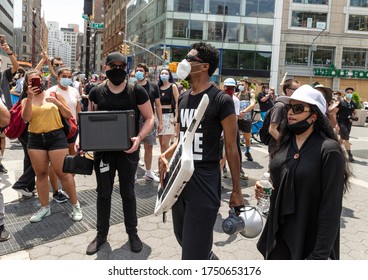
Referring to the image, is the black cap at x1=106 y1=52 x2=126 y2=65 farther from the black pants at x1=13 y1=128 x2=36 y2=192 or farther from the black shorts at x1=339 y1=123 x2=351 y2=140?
the black shorts at x1=339 y1=123 x2=351 y2=140

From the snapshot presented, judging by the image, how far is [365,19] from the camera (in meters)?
41.5

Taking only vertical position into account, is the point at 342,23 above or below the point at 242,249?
above

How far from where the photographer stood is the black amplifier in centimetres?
337

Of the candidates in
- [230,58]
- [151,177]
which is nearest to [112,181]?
[151,177]

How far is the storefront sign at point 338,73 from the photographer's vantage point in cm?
4078

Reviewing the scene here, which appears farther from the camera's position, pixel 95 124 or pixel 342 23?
pixel 342 23

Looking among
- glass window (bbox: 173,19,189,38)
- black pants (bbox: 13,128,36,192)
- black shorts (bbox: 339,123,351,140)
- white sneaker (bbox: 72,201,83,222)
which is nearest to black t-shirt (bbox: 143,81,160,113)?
black pants (bbox: 13,128,36,192)

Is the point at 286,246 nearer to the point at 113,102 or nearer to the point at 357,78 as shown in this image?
the point at 113,102

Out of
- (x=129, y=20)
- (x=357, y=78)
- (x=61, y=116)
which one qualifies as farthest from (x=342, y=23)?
(x=61, y=116)

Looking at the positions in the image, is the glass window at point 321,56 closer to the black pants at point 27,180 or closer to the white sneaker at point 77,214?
the black pants at point 27,180

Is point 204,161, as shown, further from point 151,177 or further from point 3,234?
point 151,177

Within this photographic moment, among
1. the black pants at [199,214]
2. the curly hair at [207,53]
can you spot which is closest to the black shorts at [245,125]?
the curly hair at [207,53]

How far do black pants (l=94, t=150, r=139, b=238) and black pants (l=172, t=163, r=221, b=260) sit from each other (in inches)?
49.6

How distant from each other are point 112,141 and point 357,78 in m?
44.2
